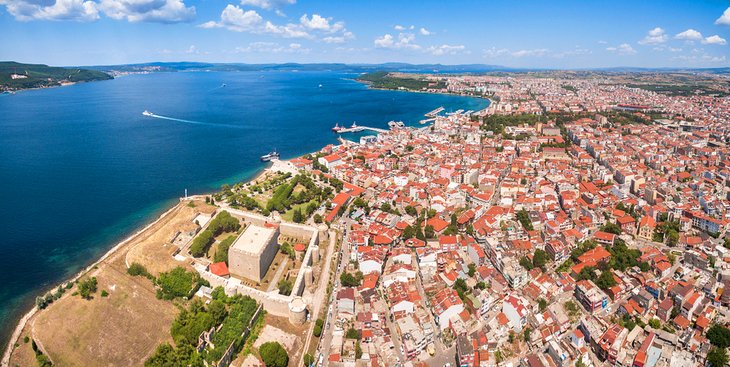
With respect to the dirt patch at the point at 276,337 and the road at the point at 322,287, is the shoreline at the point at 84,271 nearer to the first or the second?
the dirt patch at the point at 276,337

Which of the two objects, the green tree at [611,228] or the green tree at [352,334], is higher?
the green tree at [611,228]

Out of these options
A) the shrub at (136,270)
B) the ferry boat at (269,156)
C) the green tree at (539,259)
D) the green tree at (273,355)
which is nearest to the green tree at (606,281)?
the green tree at (539,259)

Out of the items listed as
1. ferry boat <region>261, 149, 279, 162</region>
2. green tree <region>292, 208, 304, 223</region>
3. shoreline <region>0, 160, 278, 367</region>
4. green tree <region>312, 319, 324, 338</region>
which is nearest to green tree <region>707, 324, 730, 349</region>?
green tree <region>312, 319, 324, 338</region>

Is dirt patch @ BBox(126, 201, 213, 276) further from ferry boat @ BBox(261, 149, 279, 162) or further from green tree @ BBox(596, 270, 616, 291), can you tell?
green tree @ BBox(596, 270, 616, 291)

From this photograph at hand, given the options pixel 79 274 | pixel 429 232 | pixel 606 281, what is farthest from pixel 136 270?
pixel 606 281

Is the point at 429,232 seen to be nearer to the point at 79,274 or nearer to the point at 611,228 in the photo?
the point at 611,228

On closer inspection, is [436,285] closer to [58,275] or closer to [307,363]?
[307,363]

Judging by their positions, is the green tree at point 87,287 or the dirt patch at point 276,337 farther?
the green tree at point 87,287
